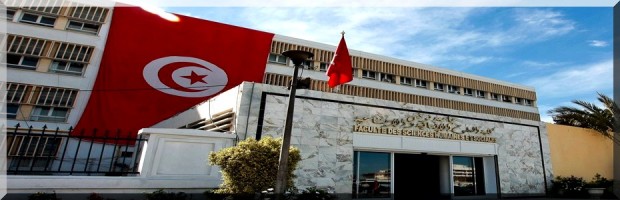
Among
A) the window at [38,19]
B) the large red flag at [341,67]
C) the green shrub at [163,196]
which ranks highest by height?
the window at [38,19]

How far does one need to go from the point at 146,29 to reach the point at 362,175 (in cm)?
2103

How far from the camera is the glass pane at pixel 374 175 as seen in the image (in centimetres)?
1192

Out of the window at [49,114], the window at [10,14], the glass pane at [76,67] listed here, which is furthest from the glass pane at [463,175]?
the window at [10,14]

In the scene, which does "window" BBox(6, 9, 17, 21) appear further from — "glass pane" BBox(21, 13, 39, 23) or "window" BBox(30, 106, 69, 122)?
"window" BBox(30, 106, 69, 122)

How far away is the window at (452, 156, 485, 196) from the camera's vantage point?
14070mm

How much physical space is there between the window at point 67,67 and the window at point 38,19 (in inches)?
132

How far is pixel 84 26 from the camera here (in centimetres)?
2733

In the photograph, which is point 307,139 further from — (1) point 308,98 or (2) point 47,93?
(2) point 47,93

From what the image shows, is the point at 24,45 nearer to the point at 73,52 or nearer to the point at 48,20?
the point at 48,20

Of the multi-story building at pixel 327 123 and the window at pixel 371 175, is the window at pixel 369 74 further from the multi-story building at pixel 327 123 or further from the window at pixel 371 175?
the window at pixel 371 175

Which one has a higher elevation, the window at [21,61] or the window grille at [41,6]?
the window grille at [41,6]

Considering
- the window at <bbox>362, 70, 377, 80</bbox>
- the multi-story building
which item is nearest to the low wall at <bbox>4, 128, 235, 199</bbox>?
the multi-story building

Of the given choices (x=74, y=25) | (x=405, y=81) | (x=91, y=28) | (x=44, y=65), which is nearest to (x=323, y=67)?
(x=405, y=81)

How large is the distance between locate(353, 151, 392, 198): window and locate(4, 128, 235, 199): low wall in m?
4.74
